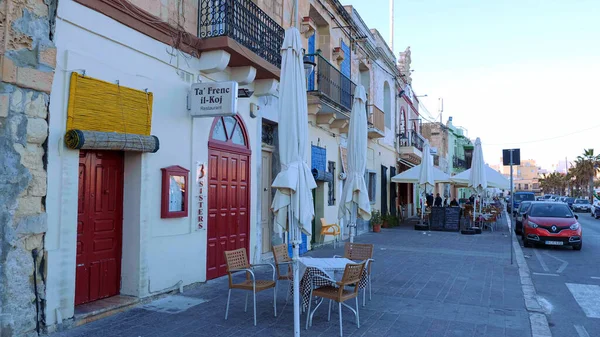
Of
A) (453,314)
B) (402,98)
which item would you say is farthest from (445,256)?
(402,98)

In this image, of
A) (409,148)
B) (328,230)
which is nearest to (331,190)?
(328,230)

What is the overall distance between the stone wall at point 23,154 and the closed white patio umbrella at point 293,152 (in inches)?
105

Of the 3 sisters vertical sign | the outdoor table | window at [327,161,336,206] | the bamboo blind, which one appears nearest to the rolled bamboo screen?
the bamboo blind

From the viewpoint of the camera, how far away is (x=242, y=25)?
827 centimetres

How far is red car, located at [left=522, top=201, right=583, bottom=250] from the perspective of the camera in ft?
43.4

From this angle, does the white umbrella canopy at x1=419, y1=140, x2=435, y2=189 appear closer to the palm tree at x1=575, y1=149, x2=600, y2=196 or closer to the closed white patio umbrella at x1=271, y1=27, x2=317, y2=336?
the closed white patio umbrella at x1=271, y1=27, x2=317, y2=336

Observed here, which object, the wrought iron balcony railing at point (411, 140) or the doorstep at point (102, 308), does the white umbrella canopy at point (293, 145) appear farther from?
the wrought iron balcony railing at point (411, 140)

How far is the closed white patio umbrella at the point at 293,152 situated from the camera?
5227mm

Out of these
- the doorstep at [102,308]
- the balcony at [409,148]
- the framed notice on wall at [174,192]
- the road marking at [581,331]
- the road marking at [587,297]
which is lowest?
the road marking at [581,331]

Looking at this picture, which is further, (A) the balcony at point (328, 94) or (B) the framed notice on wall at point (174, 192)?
(A) the balcony at point (328, 94)

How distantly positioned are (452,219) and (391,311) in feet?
44.8

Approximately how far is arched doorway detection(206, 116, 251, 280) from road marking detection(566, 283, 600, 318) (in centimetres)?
605

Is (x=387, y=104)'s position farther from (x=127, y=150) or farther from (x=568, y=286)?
(x=127, y=150)

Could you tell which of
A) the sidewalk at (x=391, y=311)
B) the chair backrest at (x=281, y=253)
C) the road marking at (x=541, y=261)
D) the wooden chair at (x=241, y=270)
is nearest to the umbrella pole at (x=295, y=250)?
the sidewalk at (x=391, y=311)
